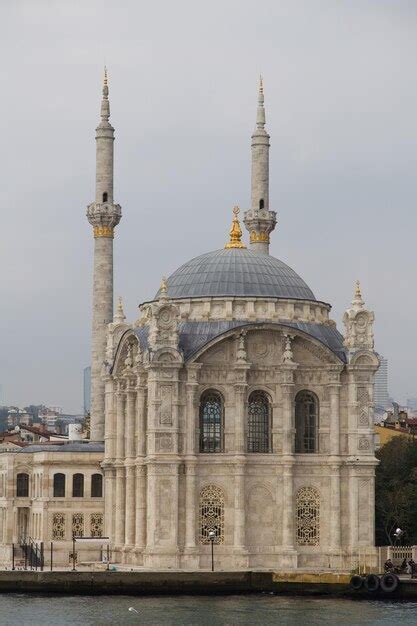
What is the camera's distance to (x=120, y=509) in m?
83.5

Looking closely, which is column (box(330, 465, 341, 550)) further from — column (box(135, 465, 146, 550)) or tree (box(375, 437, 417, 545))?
tree (box(375, 437, 417, 545))

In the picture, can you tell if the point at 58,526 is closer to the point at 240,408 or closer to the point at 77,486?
the point at 77,486

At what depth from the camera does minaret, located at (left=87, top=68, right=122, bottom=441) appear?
94125 millimetres

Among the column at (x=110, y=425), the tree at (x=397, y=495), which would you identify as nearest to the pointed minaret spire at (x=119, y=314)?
the column at (x=110, y=425)

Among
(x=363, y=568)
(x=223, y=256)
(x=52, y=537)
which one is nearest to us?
(x=363, y=568)

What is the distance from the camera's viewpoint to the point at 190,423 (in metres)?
77.1

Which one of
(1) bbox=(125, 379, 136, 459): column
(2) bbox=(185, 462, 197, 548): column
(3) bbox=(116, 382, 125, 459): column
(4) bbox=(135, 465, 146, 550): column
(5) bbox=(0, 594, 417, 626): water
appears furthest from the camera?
(3) bbox=(116, 382, 125, 459): column

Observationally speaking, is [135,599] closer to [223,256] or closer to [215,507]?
[215,507]

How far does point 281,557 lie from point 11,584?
447 inches

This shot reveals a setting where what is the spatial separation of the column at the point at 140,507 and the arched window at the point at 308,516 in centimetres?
660

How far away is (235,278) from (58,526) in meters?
17.7

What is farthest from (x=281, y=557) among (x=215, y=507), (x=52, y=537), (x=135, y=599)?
(x=52, y=537)

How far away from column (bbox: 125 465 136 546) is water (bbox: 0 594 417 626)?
9.25 metres

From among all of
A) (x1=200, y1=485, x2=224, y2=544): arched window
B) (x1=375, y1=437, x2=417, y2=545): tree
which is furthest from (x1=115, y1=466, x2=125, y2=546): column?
(x1=375, y1=437, x2=417, y2=545): tree
